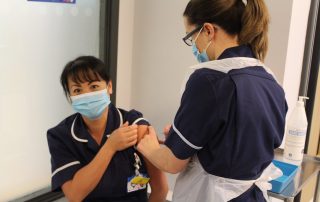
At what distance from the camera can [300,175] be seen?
1635 millimetres

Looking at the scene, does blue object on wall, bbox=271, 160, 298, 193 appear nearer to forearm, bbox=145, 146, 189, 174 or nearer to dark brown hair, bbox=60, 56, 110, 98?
forearm, bbox=145, 146, 189, 174

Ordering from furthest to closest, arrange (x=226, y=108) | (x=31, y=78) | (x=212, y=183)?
(x=31, y=78), (x=212, y=183), (x=226, y=108)

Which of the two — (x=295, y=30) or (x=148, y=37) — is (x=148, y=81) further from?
(x=295, y=30)

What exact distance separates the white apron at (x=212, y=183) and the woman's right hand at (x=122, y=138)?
0.25 meters

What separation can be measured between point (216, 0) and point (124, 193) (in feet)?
2.67

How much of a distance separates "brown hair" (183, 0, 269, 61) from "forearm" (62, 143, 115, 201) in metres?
0.59

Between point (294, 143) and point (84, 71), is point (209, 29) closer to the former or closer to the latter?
point (84, 71)

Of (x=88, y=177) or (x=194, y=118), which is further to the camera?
(x=88, y=177)

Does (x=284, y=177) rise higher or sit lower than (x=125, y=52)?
lower

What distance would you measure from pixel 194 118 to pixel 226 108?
10cm

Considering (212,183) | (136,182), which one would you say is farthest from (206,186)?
(136,182)

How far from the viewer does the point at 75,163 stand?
134 centimetres

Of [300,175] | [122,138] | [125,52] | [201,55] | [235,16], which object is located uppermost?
[235,16]

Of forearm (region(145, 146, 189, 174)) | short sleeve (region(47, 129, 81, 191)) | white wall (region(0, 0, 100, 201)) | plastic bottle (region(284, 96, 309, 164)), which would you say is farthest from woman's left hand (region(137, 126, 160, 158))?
white wall (region(0, 0, 100, 201))
